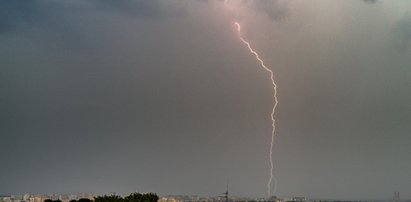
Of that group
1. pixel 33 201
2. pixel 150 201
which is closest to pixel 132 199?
pixel 150 201

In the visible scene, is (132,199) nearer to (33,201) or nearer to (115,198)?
(115,198)

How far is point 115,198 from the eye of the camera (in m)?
68.1

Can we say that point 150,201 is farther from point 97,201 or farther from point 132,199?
point 97,201

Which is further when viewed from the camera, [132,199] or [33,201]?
[33,201]

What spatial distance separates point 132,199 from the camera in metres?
66.8

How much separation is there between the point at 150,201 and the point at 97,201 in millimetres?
6549

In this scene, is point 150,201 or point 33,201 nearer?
point 150,201

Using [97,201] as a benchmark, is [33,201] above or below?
above

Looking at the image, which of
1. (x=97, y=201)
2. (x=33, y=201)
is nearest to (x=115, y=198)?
(x=97, y=201)

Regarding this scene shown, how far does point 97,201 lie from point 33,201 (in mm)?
118839

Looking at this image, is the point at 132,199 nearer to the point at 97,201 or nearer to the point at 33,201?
the point at 97,201

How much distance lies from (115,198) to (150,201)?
4.52 metres

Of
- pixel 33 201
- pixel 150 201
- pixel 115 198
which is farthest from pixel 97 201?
pixel 33 201

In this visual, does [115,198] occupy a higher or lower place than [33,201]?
lower
